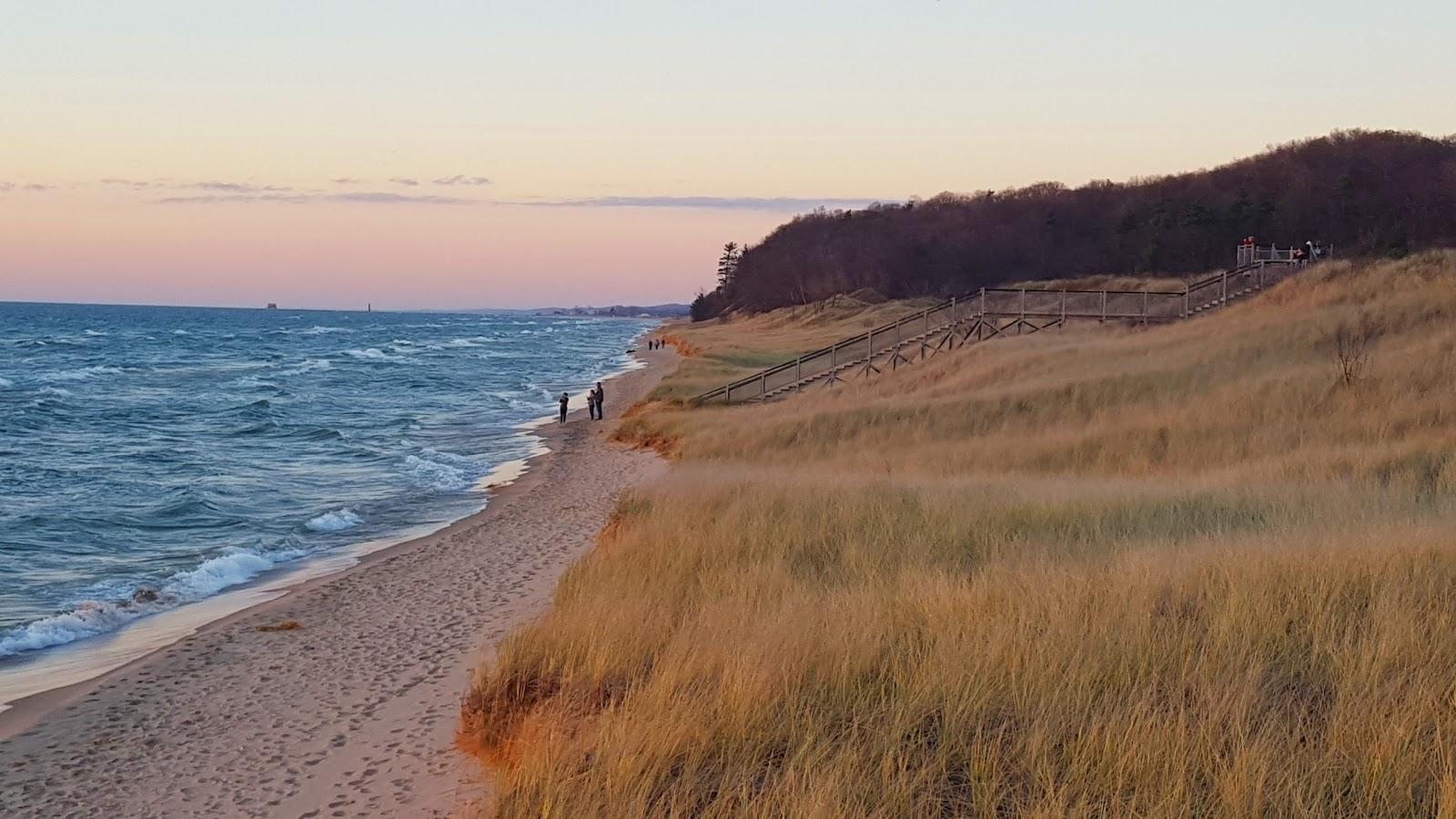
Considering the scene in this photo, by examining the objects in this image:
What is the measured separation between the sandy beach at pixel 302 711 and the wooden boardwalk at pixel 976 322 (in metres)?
19.8

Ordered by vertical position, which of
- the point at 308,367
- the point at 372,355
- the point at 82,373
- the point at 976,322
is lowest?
the point at 308,367

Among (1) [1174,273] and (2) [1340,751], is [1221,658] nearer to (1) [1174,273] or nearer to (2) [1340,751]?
(2) [1340,751]

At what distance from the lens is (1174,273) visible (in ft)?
227

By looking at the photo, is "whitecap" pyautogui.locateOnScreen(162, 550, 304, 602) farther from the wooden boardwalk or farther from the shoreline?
the wooden boardwalk

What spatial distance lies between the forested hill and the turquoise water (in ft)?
115

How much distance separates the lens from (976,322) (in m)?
36.8

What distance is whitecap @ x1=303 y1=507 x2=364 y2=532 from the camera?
21.2 meters

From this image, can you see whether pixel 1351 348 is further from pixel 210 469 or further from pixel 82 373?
pixel 82 373

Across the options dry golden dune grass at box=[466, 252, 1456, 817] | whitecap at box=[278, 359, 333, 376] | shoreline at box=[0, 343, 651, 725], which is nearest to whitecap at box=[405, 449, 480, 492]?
shoreline at box=[0, 343, 651, 725]

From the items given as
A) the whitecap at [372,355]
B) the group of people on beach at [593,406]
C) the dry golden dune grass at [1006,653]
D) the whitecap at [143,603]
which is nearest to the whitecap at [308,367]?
the whitecap at [372,355]

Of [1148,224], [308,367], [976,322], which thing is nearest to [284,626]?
[976,322]

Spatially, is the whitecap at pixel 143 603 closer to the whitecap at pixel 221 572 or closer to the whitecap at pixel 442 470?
the whitecap at pixel 221 572

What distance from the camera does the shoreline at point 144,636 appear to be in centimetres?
1124

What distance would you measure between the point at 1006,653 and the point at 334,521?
17607 mm
